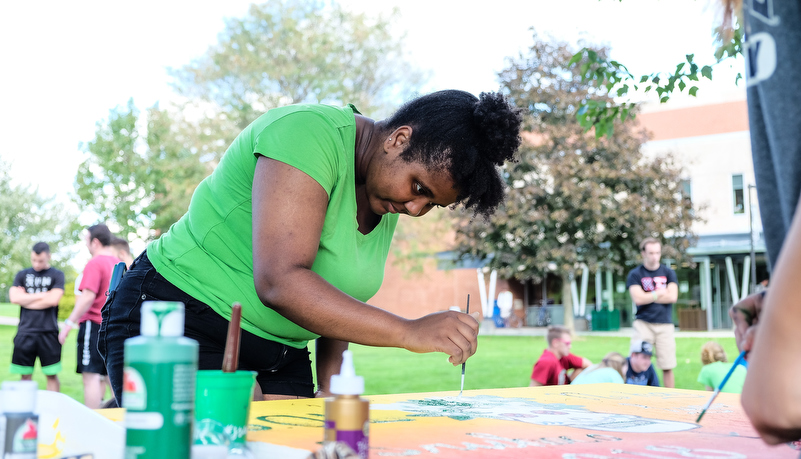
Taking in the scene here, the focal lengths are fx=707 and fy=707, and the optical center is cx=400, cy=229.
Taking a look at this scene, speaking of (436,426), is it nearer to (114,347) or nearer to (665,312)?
(114,347)

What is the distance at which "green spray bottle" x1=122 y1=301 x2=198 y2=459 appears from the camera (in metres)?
0.73

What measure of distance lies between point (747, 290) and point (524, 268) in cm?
651

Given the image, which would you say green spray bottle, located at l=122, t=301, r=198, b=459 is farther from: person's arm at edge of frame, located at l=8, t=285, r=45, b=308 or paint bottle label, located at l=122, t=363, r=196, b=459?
person's arm at edge of frame, located at l=8, t=285, r=45, b=308

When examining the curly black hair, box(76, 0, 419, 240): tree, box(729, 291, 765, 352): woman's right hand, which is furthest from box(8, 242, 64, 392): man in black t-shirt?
box(76, 0, 419, 240): tree

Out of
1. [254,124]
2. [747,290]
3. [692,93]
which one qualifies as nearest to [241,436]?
[254,124]

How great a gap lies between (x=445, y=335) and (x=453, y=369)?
9344 mm

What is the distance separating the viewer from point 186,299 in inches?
67.0

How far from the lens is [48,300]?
22.9 feet

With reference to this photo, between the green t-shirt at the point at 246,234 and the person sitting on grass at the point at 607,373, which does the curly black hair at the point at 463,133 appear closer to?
the green t-shirt at the point at 246,234

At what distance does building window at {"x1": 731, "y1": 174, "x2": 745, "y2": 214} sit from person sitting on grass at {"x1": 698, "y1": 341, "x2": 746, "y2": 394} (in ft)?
52.0

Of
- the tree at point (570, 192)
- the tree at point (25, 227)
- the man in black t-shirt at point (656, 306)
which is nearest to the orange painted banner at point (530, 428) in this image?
the man in black t-shirt at point (656, 306)

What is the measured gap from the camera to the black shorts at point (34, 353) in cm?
687

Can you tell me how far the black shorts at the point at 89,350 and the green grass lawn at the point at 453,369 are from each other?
46.1 inches

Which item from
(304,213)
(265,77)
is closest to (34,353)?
(304,213)
